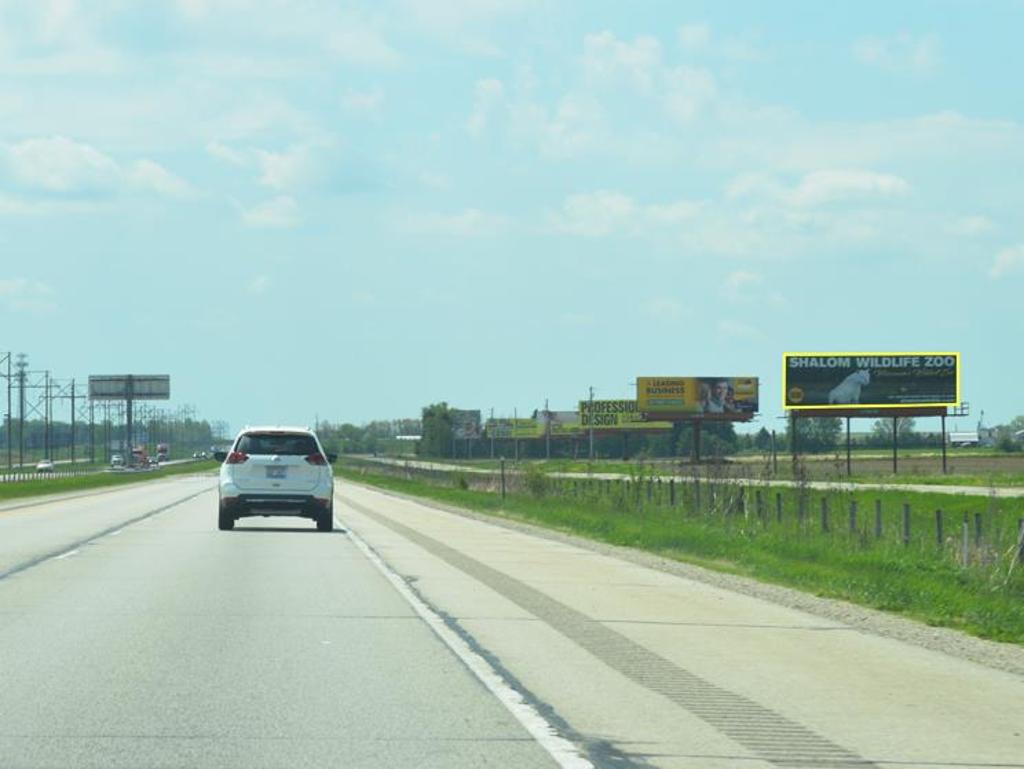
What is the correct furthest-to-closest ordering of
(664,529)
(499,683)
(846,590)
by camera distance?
(664,529) → (846,590) → (499,683)

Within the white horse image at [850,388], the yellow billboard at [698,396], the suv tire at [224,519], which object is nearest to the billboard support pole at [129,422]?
the yellow billboard at [698,396]

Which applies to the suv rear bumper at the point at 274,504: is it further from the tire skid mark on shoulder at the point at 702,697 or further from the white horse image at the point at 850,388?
the white horse image at the point at 850,388

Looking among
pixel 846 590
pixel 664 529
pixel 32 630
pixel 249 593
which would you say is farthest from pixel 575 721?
pixel 664 529

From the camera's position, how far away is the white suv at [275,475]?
3422 centimetres

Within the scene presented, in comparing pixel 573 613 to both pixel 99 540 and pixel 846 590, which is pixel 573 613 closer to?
pixel 846 590

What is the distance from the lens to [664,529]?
118ft

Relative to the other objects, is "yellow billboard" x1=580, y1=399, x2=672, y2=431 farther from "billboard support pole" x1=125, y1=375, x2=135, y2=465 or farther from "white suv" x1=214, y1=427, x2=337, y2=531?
"white suv" x1=214, y1=427, x2=337, y2=531

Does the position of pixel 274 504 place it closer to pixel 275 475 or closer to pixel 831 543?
pixel 275 475

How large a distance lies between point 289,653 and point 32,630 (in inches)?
115


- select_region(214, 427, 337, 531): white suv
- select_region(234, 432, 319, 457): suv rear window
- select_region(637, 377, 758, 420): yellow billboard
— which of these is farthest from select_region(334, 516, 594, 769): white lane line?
select_region(637, 377, 758, 420): yellow billboard

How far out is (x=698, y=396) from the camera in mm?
125438

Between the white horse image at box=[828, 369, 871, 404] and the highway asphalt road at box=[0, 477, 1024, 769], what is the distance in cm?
6835

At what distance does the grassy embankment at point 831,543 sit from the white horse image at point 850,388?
30002 mm

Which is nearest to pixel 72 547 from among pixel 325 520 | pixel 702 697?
pixel 325 520
